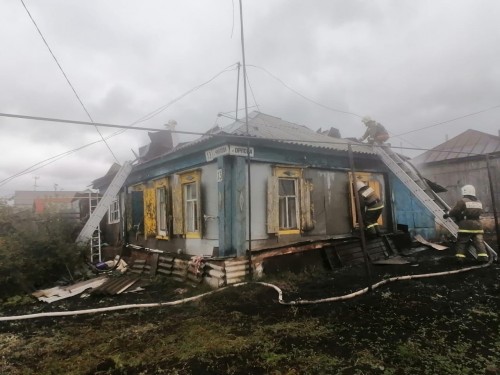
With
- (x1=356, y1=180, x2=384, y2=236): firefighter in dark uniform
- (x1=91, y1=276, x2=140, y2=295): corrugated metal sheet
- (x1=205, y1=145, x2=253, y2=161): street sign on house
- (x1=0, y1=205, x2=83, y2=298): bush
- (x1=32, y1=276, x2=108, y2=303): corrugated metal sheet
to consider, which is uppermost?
(x1=205, y1=145, x2=253, y2=161): street sign on house

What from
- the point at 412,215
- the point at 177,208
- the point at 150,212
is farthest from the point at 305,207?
the point at 412,215

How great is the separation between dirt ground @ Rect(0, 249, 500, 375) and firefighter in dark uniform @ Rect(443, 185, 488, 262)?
1305mm

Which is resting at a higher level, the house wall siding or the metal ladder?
the house wall siding

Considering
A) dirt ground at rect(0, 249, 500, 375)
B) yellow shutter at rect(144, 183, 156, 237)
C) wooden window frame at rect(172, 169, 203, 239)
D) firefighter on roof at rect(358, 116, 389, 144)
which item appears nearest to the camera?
dirt ground at rect(0, 249, 500, 375)

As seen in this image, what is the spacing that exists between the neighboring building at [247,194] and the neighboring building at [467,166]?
10409mm

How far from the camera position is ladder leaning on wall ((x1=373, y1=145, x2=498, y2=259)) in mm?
9346

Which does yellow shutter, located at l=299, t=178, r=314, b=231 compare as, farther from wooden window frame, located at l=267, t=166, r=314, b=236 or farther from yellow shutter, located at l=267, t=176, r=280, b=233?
yellow shutter, located at l=267, t=176, r=280, b=233

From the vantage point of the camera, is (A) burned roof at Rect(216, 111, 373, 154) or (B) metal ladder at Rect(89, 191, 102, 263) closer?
(A) burned roof at Rect(216, 111, 373, 154)

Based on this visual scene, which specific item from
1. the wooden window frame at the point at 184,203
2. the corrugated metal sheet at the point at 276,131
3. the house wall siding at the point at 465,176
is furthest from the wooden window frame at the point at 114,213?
the house wall siding at the point at 465,176

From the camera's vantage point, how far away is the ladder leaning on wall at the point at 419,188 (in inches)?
368

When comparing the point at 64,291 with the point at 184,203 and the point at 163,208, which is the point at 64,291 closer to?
the point at 163,208

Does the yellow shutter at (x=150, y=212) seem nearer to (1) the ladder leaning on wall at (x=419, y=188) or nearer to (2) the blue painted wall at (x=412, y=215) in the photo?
(1) the ladder leaning on wall at (x=419, y=188)

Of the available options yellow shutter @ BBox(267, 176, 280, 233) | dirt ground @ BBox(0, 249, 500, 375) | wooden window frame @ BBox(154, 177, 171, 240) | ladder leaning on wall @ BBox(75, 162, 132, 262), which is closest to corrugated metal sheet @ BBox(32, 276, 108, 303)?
dirt ground @ BBox(0, 249, 500, 375)

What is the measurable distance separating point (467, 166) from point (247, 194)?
16.5m
